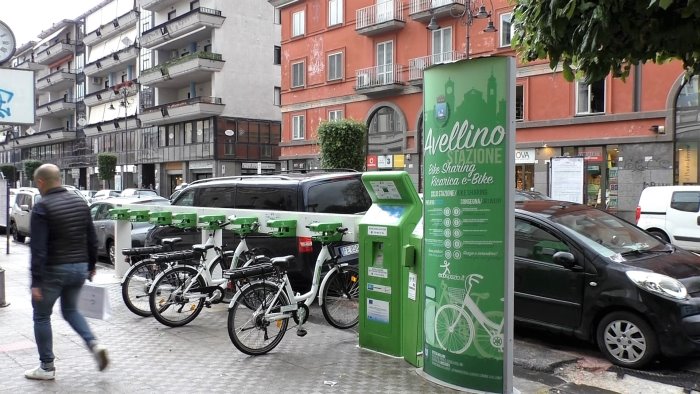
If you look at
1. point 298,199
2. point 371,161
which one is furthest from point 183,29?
point 298,199

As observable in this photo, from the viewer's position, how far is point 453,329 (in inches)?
185

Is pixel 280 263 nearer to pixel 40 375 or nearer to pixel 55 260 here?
pixel 55 260

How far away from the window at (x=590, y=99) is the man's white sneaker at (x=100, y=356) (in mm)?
23201

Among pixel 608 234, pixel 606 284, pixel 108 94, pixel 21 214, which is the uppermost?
pixel 108 94

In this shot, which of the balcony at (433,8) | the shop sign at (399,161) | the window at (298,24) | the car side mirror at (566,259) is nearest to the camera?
the car side mirror at (566,259)

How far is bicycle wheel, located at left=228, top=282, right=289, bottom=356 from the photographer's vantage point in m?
5.68

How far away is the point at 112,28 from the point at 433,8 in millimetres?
38522

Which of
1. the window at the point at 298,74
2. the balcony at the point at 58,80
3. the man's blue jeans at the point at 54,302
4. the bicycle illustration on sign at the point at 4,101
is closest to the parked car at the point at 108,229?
the bicycle illustration on sign at the point at 4,101

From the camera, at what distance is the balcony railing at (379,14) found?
1250 inches

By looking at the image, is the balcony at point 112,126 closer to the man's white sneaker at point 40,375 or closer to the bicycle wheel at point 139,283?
the bicycle wheel at point 139,283

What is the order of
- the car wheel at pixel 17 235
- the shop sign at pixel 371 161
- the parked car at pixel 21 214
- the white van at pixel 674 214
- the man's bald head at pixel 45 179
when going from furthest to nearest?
the shop sign at pixel 371 161 < the car wheel at pixel 17 235 < the parked car at pixel 21 214 < the white van at pixel 674 214 < the man's bald head at pixel 45 179

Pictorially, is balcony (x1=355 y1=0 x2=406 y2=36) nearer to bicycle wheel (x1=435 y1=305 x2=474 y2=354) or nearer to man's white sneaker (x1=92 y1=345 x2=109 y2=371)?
bicycle wheel (x1=435 y1=305 x2=474 y2=354)

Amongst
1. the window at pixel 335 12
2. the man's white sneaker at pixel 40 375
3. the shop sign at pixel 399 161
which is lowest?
the man's white sneaker at pixel 40 375

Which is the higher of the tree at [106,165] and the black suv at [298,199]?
the tree at [106,165]
